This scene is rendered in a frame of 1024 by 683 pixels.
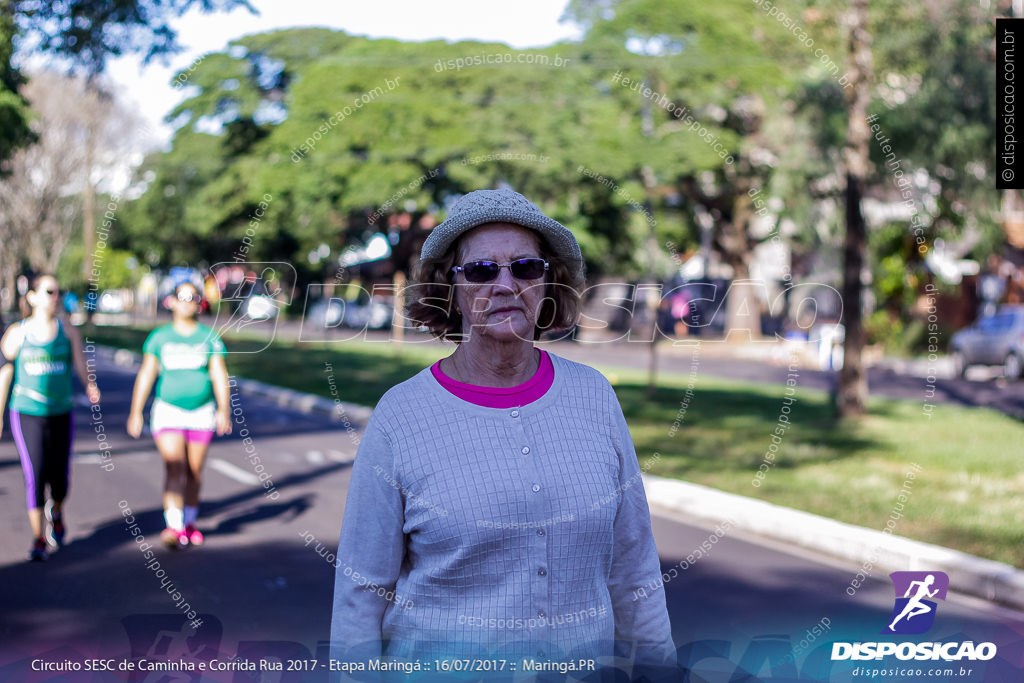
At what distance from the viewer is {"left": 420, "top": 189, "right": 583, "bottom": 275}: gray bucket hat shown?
2.43 m

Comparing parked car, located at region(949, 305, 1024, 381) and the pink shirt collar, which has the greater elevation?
the pink shirt collar

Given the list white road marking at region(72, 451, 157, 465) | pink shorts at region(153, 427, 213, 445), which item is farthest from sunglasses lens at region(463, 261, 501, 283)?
white road marking at region(72, 451, 157, 465)

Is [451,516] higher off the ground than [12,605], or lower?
higher

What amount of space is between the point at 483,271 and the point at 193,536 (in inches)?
208

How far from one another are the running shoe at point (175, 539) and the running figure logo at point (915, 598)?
14.5ft

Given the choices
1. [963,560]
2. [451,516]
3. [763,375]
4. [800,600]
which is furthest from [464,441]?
[763,375]

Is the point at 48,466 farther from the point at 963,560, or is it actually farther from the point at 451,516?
the point at 963,560

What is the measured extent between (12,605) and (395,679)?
4144mm

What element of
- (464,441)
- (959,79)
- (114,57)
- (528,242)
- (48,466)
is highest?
(959,79)

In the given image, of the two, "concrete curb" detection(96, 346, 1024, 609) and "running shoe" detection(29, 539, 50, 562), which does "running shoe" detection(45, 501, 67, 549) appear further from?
"concrete curb" detection(96, 346, 1024, 609)

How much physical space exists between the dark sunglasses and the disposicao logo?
8.03 feet

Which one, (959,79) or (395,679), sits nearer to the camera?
(395,679)

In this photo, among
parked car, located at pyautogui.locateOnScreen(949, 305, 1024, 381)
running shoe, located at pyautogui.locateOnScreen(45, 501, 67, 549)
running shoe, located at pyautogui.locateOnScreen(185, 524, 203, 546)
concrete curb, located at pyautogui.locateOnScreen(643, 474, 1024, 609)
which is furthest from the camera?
parked car, located at pyautogui.locateOnScreen(949, 305, 1024, 381)

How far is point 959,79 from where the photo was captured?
22.1 meters
